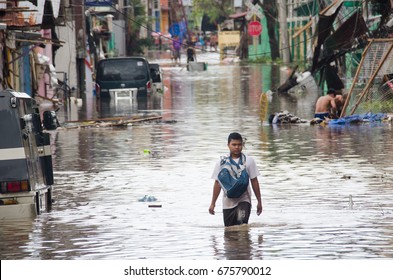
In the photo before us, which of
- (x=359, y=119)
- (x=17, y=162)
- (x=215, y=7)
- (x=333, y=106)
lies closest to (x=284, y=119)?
(x=333, y=106)

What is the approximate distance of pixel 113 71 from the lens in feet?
133

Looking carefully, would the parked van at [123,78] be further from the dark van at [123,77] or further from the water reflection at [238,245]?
the water reflection at [238,245]

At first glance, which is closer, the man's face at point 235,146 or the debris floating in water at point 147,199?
the man's face at point 235,146

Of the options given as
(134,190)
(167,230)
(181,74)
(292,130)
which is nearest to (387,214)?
(167,230)

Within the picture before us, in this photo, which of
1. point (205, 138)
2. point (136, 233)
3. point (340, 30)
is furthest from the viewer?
point (340, 30)

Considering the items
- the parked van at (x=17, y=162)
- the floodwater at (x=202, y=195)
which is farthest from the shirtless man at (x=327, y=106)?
the parked van at (x=17, y=162)

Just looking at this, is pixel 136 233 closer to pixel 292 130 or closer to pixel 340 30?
pixel 292 130

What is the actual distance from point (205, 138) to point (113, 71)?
1530cm

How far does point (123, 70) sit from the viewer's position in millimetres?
40531

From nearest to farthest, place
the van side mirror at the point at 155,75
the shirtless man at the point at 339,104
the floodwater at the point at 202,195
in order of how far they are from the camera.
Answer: the floodwater at the point at 202,195
the shirtless man at the point at 339,104
the van side mirror at the point at 155,75

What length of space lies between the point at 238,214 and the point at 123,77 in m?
28.7

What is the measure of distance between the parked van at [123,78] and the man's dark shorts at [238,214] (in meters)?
28.3

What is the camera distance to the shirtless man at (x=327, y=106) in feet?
93.6

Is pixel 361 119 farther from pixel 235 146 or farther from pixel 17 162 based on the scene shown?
pixel 235 146
